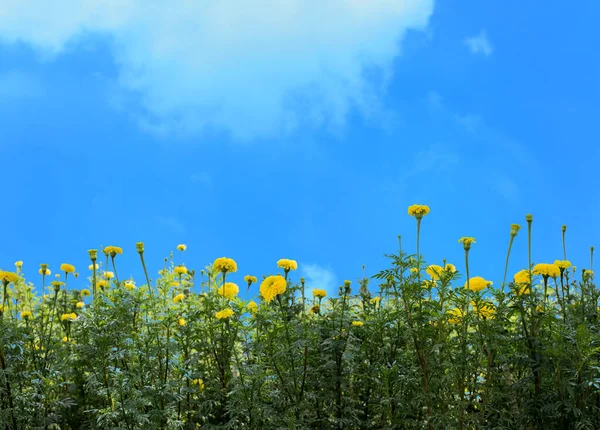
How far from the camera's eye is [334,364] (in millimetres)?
4367

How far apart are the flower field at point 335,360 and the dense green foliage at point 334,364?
0.01 metres

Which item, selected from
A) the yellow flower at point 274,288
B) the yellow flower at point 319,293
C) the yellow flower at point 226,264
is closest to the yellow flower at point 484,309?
the yellow flower at point 274,288

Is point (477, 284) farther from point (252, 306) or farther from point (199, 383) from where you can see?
point (199, 383)

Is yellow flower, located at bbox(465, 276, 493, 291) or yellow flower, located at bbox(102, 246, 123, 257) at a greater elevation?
yellow flower, located at bbox(102, 246, 123, 257)

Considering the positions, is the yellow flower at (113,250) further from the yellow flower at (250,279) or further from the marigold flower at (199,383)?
the marigold flower at (199,383)

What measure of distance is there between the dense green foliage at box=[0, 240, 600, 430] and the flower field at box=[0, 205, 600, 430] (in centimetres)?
1

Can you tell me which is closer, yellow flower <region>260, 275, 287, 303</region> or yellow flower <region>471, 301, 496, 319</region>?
yellow flower <region>471, 301, 496, 319</region>

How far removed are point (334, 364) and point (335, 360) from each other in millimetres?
91

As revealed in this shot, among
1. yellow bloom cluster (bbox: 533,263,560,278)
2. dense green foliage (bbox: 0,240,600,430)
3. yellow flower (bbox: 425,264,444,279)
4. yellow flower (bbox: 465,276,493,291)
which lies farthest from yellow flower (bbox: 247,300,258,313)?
yellow bloom cluster (bbox: 533,263,560,278)

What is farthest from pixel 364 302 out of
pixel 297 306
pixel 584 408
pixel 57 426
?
pixel 57 426

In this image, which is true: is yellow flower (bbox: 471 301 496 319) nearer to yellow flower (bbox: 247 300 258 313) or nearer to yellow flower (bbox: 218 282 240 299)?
yellow flower (bbox: 247 300 258 313)

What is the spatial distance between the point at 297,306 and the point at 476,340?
240 centimetres

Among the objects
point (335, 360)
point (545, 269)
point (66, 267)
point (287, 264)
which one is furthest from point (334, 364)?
point (66, 267)

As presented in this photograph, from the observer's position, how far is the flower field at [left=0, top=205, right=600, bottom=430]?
12.3 feet
